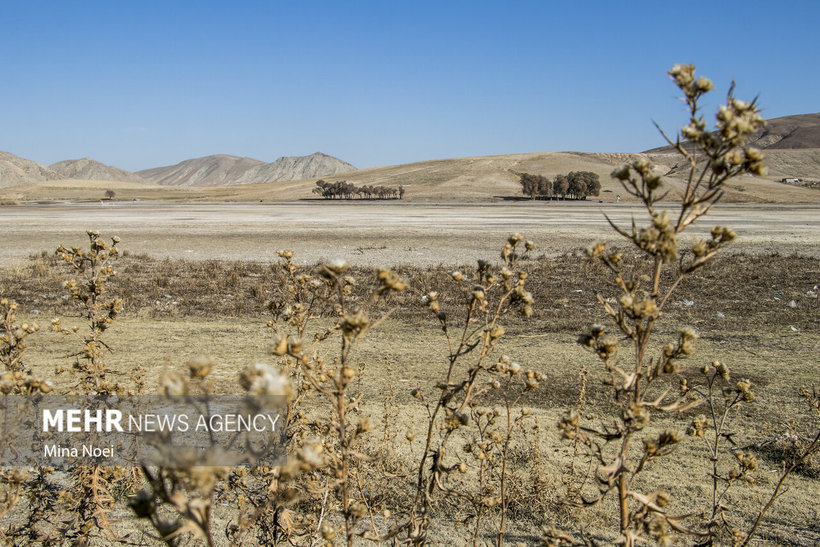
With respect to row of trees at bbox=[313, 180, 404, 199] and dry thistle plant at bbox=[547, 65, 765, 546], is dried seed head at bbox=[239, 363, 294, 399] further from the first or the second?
row of trees at bbox=[313, 180, 404, 199]

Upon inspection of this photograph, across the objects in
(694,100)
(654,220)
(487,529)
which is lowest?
(487,529)

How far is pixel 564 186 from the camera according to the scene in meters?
79.8

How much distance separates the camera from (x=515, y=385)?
6574mm

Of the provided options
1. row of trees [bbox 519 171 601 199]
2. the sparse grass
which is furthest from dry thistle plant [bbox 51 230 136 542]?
row of trees [bbox 519 171 601 199]

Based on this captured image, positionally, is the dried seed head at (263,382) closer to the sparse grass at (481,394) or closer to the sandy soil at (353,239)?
the sparse grass at (481,394)

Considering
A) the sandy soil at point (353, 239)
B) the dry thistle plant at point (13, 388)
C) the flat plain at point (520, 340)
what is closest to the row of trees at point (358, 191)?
the sandy soil at point (353, 239)

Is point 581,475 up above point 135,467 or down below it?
below

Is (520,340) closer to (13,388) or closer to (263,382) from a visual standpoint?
(13,388)

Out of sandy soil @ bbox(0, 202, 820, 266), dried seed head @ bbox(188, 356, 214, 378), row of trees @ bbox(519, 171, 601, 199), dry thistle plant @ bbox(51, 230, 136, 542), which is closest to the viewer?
dried seed head @ bbox(188, 356, 214, 378)

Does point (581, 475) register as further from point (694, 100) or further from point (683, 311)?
point (683, 311)

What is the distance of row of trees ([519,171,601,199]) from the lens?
8025 centimetres

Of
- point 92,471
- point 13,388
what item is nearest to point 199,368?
point 13,388

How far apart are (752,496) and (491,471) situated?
1.85 meters

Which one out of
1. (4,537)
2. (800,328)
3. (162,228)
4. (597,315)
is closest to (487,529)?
(4,537)
